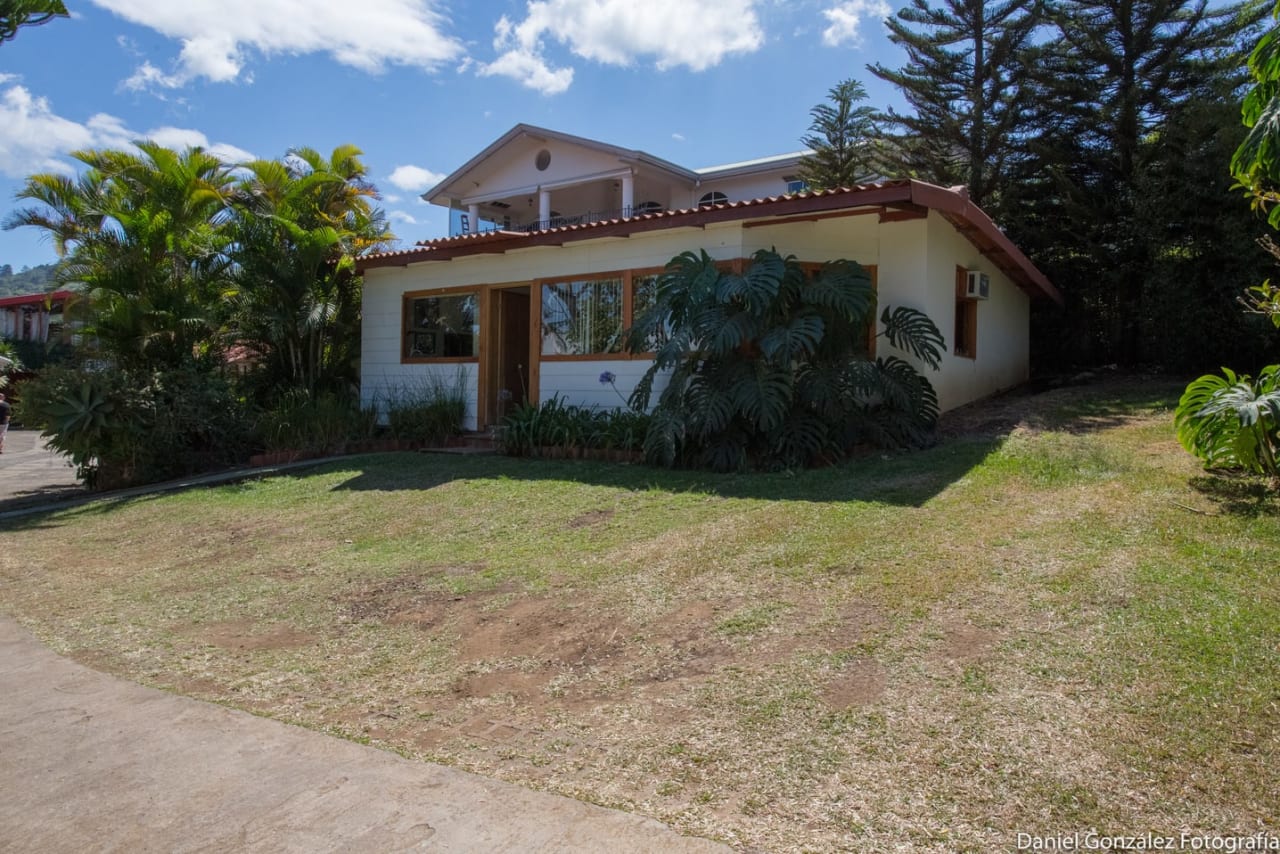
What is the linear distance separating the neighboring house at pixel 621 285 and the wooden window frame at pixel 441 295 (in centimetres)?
2

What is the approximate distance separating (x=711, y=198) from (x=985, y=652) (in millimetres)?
18628

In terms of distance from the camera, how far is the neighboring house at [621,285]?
10109 millimetres

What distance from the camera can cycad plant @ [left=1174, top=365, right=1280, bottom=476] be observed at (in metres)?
5.86

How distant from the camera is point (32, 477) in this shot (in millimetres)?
14039

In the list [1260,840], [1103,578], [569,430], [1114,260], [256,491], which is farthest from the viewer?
[1114,260]

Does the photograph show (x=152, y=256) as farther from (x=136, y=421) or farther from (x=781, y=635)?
(x=781, y=635)

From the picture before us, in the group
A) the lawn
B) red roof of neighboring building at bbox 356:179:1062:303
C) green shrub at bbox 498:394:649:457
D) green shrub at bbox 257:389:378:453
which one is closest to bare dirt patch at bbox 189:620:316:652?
the lawn

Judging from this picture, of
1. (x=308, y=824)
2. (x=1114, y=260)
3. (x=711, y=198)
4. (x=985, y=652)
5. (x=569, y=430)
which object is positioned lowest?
(x=308, y=824)

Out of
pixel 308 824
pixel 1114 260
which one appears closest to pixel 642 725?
pixel 308 824

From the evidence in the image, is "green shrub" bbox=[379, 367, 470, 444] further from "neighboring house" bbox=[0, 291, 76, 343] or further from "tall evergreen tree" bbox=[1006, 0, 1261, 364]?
"neighboring house" bbox=[0, 291, 76, 343]

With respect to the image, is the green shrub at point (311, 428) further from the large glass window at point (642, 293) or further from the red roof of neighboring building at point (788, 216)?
the large glass window at point (642, 293)

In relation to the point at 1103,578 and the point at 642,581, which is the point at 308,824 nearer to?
the point at 642,581

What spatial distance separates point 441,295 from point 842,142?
934 cm

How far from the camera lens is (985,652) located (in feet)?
12.4
